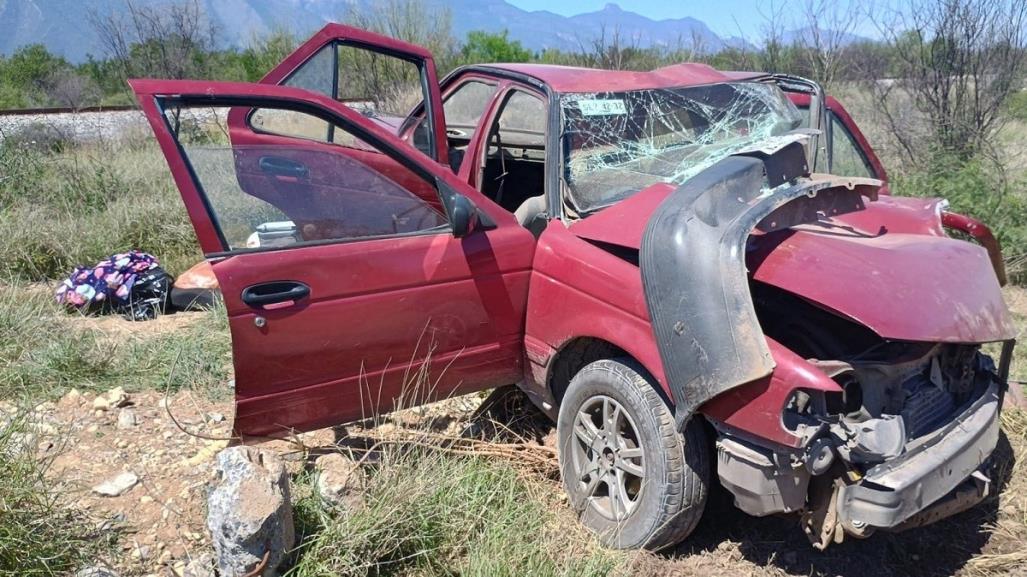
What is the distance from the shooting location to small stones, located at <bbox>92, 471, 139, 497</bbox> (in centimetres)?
319

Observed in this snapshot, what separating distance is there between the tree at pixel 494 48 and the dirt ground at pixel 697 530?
22.7 metres

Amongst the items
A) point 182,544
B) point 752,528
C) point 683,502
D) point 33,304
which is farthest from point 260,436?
point 33,304

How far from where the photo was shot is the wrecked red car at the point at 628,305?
2.45m

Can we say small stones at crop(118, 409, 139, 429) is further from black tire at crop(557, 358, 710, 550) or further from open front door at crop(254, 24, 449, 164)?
black tire at crop(557, 358, 710, 550)

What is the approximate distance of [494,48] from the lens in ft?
91.8

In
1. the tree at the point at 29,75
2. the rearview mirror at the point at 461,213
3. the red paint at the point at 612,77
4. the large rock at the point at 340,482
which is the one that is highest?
the tree at the point at 29,75

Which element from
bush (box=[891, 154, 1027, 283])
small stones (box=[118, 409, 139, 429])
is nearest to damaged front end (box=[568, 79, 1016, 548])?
small stones (box=[118, 409, 139, 429])

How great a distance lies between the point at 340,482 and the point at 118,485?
110cm

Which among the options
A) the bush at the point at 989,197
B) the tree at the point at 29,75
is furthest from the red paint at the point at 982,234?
the tree at the point at 29,75

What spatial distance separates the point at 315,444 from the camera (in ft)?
12.2

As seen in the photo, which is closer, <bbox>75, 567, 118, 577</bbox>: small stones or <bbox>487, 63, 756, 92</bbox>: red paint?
<bbox>75, 567, 118, 577</bbox>: small stones

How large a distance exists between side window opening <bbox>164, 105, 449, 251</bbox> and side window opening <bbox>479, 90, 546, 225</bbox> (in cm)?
110

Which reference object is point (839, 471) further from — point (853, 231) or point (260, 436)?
point (260, 436)

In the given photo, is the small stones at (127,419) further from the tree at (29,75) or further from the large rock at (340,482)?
the tree at (29,75)
